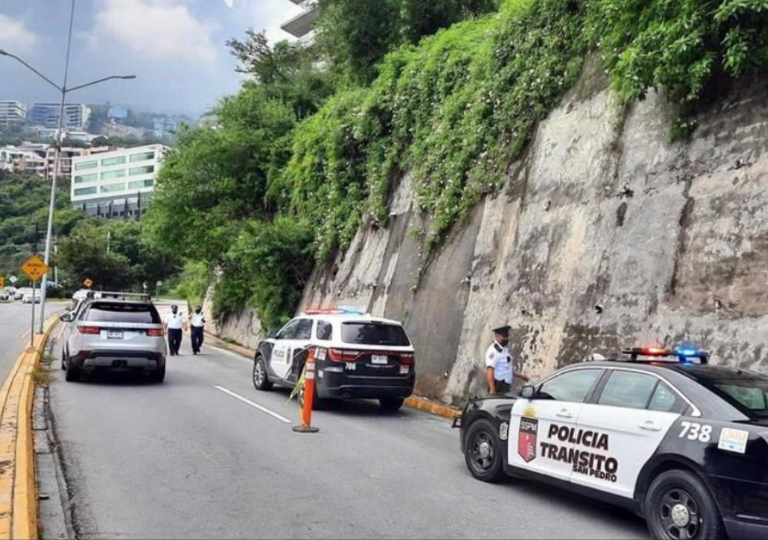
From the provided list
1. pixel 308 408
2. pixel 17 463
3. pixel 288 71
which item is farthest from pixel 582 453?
pixel 288 71

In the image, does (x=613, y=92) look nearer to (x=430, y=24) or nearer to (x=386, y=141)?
(x=386, y=141)

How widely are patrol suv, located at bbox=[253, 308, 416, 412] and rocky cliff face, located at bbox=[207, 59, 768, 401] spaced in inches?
72.5

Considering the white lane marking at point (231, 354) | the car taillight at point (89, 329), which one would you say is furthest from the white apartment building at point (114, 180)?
the car taillight at point (89, 329)

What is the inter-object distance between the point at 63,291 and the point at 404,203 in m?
68.3

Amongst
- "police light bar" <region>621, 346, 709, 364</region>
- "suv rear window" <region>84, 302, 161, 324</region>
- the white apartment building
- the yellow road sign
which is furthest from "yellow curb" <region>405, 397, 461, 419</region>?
the white apartment building

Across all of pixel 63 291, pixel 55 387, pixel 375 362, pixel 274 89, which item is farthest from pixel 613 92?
pixel 63 291

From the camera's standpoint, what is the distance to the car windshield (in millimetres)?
5879

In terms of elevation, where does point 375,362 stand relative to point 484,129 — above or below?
below

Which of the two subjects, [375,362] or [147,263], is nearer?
[375,362]

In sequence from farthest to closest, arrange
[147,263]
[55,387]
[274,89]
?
1. [147,263]
2. [274,89]
3. [55,387]

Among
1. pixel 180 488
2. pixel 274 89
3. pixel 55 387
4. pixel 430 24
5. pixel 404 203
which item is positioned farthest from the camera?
pixel 274 89

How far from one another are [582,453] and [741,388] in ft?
4.98

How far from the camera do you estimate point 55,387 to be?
46.8 ft

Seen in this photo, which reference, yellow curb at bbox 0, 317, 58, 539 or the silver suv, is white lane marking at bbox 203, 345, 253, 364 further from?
yellow curb at bbox 0, 317, 58, 539
